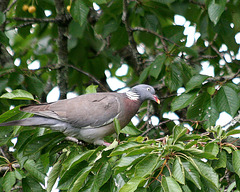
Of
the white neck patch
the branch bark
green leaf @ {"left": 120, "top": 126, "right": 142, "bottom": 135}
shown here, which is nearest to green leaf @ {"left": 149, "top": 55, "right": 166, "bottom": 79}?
the white neck patch

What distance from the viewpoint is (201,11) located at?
516 cm

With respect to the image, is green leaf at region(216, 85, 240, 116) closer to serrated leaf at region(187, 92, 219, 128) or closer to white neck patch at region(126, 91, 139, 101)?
serrated leaf at region(187, 92, 219, 128)

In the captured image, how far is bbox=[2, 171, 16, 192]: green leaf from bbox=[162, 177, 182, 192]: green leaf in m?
1.46

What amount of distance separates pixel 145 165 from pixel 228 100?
1.62 metres

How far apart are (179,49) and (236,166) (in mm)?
2113

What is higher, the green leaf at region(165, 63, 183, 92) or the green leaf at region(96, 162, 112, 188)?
the green leaf at region(96, 162, 112, 188)

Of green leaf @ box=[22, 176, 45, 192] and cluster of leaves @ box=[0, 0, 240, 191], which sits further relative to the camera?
green leaf @ box=[22, 176, 45, 192]

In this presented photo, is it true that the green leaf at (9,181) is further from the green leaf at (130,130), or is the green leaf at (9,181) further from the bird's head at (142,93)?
the bird's head at (142,93)

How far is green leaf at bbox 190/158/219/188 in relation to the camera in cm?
244

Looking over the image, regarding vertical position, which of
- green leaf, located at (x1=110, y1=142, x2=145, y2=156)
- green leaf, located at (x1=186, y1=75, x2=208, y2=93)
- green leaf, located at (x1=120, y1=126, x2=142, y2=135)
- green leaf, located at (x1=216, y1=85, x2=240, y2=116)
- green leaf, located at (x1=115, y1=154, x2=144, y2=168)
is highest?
green leaf, located at (x1=110, y1=142, x2=145, y2=156)

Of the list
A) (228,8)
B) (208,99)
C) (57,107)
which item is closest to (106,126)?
(57,107)

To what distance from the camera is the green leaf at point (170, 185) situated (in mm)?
2307

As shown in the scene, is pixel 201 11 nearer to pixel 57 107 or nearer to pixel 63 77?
pixel 63 77

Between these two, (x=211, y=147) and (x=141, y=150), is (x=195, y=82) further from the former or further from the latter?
→ (x=141, y=150)
